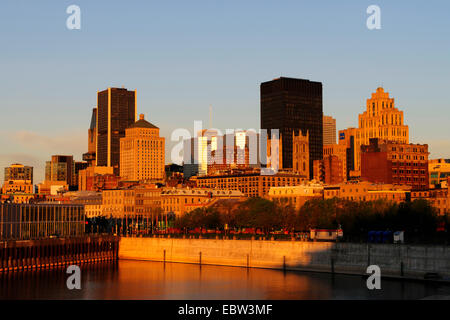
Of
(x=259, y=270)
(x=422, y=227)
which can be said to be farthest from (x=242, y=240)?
(x=422, y=227)

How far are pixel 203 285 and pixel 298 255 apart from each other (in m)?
24.4

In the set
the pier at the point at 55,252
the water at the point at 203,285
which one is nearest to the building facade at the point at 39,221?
the pier at the point at 55,252

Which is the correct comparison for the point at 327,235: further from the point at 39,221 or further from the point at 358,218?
the point at 39,221

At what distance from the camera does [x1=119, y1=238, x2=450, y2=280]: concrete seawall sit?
404 ft

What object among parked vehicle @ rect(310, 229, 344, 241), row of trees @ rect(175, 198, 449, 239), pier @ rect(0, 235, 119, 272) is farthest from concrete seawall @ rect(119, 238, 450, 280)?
row of trees @ rect(175, 198, 449, 239)

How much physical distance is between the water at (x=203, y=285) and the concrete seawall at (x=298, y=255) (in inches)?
103

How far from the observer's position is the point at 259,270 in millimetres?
145625

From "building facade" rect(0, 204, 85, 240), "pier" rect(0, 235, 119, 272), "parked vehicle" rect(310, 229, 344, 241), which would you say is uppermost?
"building facade" rect(0, 204, 85, 240)

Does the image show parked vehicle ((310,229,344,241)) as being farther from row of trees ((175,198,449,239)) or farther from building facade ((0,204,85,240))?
building facade ((0,204,85,240))

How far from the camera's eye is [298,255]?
142m

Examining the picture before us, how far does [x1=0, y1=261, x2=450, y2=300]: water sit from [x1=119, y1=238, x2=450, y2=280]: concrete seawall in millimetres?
2626

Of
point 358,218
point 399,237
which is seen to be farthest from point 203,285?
point 358,218

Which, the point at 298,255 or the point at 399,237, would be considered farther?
the point at 298,255
